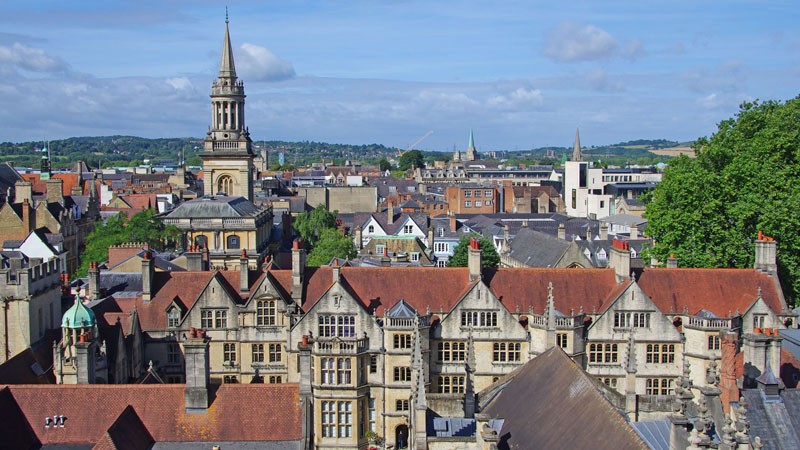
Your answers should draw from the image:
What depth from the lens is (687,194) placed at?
6144 cm

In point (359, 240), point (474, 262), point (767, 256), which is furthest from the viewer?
point (359, 240)

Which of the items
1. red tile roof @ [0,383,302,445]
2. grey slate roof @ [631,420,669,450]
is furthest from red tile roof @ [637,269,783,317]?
grey slate roof @ [631,420,669,450]

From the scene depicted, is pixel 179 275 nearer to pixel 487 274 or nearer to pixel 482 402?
pixel 487 274

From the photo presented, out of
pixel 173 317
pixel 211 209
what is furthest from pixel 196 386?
pixel 211 209

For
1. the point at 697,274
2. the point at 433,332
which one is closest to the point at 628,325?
the point at 697,274

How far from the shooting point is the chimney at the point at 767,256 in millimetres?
52938

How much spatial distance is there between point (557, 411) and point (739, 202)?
121ft

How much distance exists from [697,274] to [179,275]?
104ft

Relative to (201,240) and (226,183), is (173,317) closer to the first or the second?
(201,240)

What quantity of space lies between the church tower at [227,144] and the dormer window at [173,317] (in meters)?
52.0

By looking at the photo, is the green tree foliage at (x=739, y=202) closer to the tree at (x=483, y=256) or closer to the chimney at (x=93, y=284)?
the tree at (x=483, y=256)

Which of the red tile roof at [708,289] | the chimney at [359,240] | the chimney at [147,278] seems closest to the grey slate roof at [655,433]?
the red tile roof at [708,289]

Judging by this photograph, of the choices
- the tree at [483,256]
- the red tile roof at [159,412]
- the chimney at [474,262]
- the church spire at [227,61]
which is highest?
the church spire at [227,61]

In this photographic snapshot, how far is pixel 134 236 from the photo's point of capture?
88.1 metres
